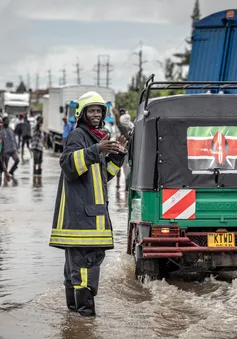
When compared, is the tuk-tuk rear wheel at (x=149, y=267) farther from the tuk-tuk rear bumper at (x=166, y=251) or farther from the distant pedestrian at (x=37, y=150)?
the distant pedestrian at (x=37, y=150)

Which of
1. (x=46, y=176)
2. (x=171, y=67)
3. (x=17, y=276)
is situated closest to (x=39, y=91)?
(x=171, y=67)

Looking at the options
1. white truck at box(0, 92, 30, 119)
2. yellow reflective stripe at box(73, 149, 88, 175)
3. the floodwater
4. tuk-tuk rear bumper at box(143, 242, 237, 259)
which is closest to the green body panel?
tuk-tuk rear bumper at box(143, 242, 237, 259)

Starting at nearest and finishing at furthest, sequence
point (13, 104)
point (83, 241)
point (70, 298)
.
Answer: point (83, 241), point (70, 298), point (13, 104)

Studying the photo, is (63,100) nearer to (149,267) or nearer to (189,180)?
(149,267)

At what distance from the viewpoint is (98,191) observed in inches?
340

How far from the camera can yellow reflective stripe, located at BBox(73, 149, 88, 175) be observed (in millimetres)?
8453

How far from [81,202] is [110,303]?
4.64ft

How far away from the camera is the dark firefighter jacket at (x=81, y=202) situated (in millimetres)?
8531

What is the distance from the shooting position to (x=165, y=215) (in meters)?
10.2

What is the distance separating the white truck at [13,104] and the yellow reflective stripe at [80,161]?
66.5 metres

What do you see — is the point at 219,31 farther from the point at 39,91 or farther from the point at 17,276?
the point at 39,91

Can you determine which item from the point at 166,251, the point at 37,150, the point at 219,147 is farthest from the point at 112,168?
the point at 37,150

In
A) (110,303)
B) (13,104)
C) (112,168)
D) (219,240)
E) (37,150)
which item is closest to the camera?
(112,168)

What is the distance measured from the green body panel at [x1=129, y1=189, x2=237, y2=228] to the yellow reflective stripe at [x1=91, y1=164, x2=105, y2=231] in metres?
1.58
